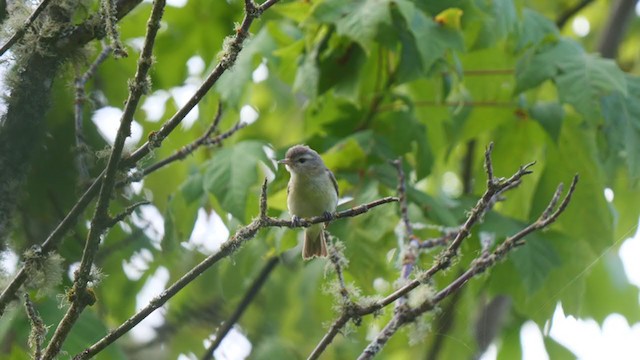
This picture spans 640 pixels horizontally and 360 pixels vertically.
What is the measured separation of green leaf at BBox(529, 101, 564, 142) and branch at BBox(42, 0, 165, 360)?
7.86ft

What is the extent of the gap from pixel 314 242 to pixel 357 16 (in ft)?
3.67

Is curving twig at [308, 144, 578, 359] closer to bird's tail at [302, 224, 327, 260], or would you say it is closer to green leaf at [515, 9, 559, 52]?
bird's tail at [302, 224, 327, 260]

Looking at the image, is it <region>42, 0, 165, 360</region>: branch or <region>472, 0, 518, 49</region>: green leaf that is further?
<region>472, 0, 518, 49</region>: green leaf

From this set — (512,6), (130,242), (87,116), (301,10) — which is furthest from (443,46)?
(130,242)

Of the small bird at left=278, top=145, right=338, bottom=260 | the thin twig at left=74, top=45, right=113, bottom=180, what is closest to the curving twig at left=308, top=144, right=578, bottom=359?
the small bird at left=278, top=145, right=338, bottom=260

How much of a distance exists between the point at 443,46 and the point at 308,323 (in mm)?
2674

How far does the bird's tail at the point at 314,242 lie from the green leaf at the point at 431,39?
93cm

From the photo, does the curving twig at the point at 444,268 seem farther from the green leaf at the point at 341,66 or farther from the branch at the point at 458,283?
the green leaf at the point at 341,66

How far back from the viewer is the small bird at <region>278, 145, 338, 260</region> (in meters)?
3.83

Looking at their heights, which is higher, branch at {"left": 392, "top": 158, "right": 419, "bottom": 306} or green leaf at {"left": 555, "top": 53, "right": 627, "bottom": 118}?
green leaf at {"left": 555, "top": 53, "right": 627, "bottom": 118}

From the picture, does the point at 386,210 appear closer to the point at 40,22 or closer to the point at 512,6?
the point at 512,6

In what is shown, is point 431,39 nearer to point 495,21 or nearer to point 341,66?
point 495,21

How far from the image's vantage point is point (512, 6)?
396 centimetres

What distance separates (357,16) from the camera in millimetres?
3625
